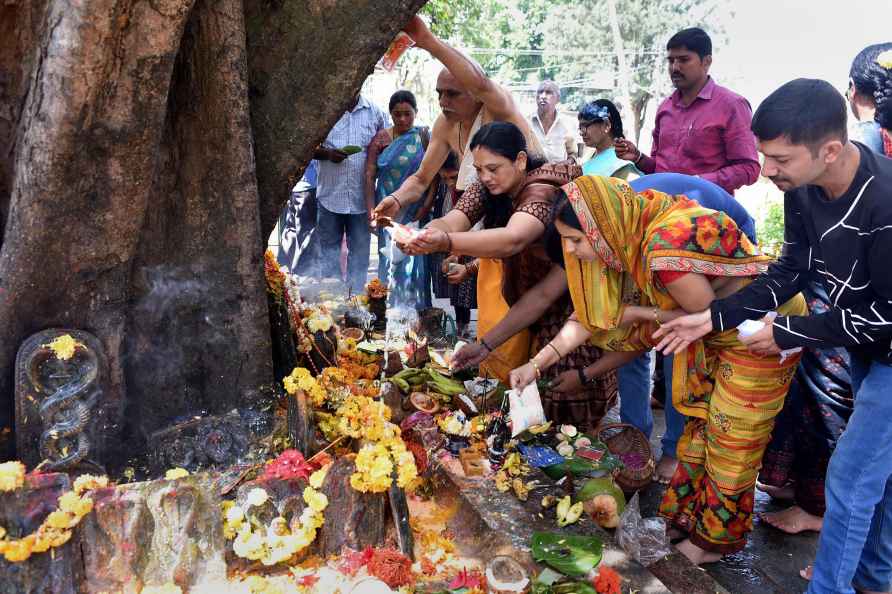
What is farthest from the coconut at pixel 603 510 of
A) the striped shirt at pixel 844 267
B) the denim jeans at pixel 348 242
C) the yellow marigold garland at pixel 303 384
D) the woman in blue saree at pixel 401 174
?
the denim jeans at pixel 348 242

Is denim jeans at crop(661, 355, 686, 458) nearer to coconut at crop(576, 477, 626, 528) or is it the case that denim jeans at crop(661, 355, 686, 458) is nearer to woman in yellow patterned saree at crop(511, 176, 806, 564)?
woman in yellow patterned saree at crop(511, 176, 806, 564)

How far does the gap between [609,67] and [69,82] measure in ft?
104

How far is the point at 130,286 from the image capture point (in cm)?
274

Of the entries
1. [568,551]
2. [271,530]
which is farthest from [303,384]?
[568,551]

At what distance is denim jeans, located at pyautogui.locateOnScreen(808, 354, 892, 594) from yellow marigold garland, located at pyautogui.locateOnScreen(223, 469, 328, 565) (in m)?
1.80

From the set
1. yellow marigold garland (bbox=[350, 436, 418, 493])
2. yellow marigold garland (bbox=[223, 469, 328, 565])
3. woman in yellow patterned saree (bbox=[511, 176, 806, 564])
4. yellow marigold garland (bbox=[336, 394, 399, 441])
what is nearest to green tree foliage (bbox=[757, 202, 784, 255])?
woman in yellow patterned saree (bbox=[511, 176, 806, 564])

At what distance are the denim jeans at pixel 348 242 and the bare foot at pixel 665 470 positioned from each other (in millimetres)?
3789

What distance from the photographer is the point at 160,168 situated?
8.96ft

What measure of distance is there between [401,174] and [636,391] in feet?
12.0

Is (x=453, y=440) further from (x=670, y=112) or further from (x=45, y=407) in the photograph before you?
(x=670, y=112)

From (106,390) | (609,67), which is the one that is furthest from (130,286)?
(609,67)

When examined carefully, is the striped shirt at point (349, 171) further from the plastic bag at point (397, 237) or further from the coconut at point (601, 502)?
the coconut at point (601, 502)

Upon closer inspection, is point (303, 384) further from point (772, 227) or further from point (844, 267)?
point (772, 227)

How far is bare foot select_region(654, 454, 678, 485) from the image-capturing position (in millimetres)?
3689
